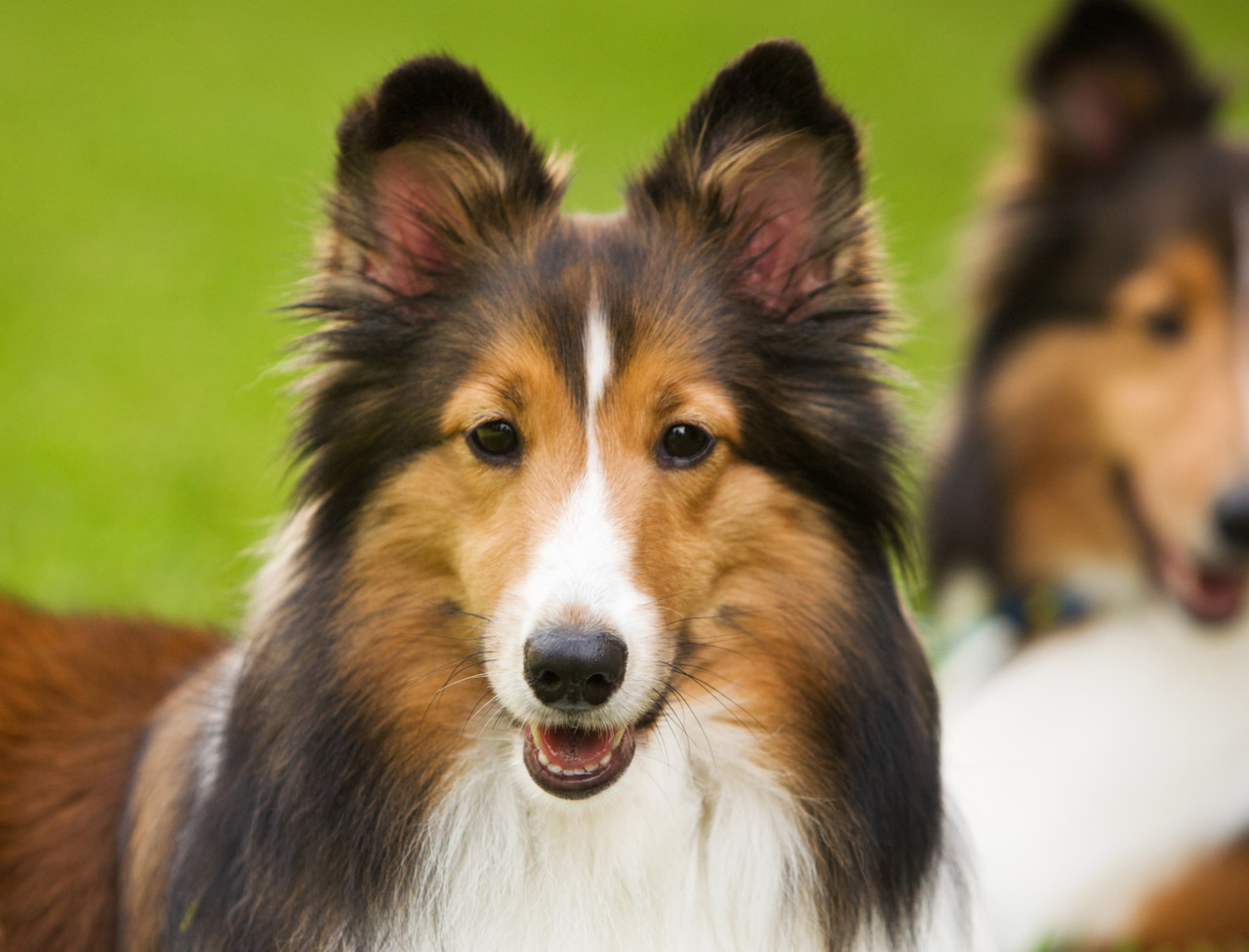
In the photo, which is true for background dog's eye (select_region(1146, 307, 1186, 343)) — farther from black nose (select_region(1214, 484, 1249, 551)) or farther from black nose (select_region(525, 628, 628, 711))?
black nose (select_region(525, 628, 628, 711))

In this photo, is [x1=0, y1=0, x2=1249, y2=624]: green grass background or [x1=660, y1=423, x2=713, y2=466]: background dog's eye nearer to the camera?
[x1=660, y1=423, x2=713, y2=466]: background dog's eye

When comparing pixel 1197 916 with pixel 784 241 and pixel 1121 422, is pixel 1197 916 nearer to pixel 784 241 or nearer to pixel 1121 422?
pixel 1121 422

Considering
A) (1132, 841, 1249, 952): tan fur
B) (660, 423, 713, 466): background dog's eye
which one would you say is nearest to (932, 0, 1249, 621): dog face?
(1132, 841, 1249, 952): tan fur

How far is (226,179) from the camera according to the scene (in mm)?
12555

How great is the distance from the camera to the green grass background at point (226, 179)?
573 cm

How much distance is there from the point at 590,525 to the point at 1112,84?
2912mm

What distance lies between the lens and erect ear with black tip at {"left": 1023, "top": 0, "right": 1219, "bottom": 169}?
4.34m

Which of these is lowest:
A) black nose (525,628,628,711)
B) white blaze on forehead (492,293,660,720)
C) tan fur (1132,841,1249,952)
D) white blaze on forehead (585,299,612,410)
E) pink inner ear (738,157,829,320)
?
tan fur (1132,841,1249,952)

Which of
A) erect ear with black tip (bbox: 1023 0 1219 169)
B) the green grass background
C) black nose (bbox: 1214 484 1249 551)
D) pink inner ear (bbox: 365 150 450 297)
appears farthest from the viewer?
the green grass background

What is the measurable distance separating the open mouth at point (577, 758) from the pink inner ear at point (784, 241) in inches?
39.0

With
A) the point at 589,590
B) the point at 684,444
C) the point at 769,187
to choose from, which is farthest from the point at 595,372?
the point at 769,187

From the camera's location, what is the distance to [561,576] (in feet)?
8.04

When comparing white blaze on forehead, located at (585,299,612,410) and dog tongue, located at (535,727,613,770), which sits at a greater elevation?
white blaze on forehead, located at (585,299,612,410)

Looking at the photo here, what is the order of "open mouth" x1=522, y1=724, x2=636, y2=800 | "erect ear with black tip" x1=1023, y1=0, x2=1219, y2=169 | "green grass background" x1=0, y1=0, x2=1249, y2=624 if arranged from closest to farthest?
"open mouth" x1=522, y1=724, x2=636, y2=800
"erect ear with black tip" x1=1023, y1=0, x2=1219, y2=169
"green grass background" x1=0, y1=0, x2=1249, y2=624
